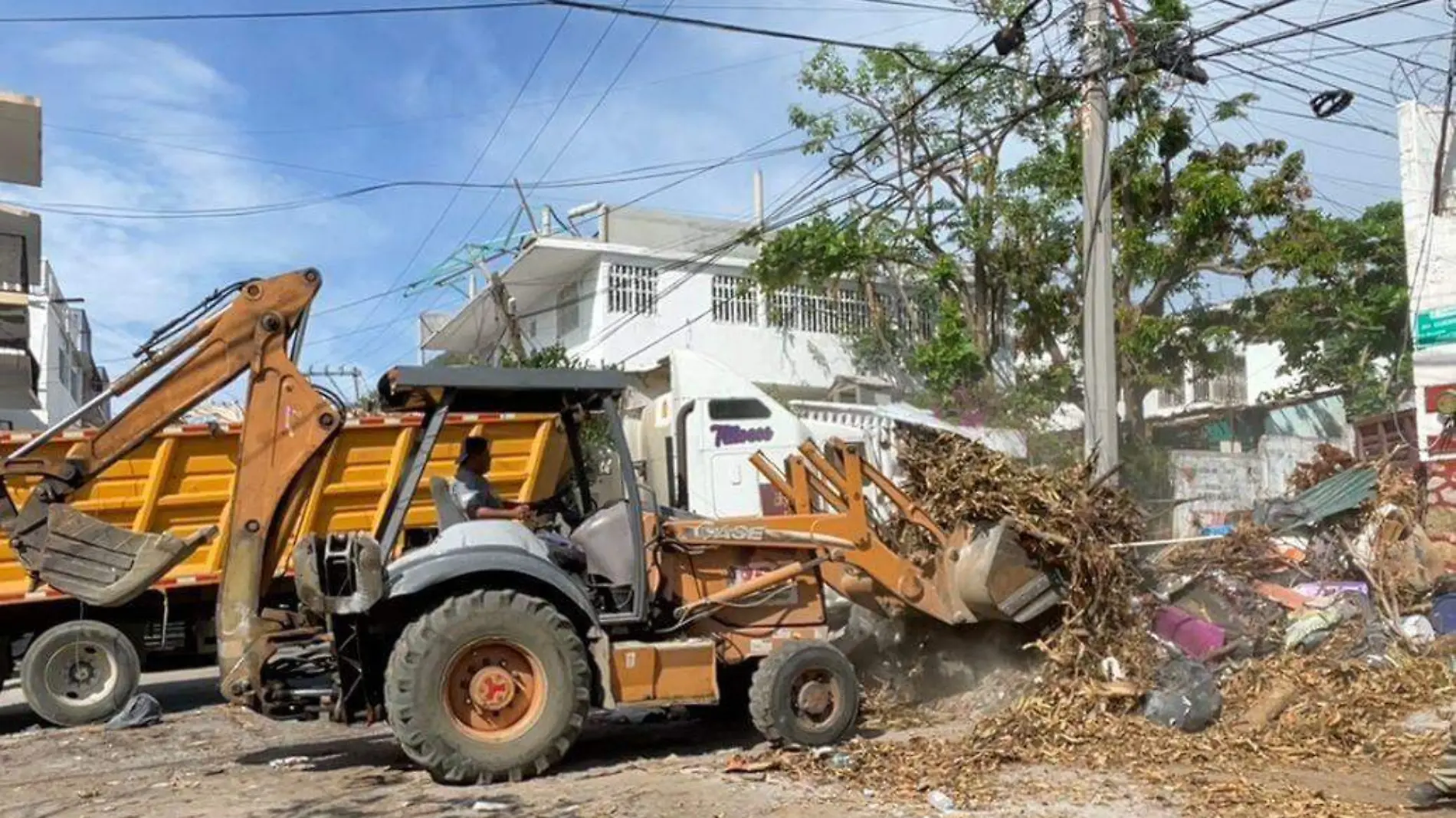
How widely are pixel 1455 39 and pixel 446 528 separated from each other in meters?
10.8

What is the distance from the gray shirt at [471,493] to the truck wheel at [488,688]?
91cm

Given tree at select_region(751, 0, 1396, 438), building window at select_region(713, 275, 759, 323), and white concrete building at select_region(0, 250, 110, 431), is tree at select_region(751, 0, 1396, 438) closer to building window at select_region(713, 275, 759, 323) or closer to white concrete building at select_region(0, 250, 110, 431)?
building window at select_region(713, 275, 759, 323)

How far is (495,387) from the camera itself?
7.35 metres

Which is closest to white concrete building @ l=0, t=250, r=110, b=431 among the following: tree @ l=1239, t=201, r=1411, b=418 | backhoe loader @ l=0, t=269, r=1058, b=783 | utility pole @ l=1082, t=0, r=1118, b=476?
backhoe loader @ l=0, t=269, r=1058, b=783

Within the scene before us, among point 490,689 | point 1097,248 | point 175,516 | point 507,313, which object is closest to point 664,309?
point 507,313

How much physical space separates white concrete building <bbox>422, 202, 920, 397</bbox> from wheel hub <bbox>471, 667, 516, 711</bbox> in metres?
17.5

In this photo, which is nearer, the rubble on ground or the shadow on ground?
the rubble on ground

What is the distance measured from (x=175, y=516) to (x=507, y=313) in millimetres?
14123

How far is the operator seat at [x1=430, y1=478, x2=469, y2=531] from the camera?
7.65 metres

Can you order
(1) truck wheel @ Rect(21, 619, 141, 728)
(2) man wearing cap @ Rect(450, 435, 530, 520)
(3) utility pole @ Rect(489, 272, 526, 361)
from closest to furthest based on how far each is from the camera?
1. (2) man wearing cap @ Rect(450, 435, 530, 520)
2. (1) truck wheel @ Rect(21, 619, 141, 728)
3. (3) utility pole @ Rect(489, 272, 526, 361)

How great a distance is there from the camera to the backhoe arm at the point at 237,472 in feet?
23.0

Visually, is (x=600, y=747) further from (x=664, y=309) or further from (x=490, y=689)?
(x=664, y=309)

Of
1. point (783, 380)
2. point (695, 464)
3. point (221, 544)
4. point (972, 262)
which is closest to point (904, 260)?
point (972, 262)

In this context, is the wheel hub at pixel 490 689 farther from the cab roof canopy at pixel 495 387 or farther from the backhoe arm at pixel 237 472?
the cab roof canopy at pixel 495 387
